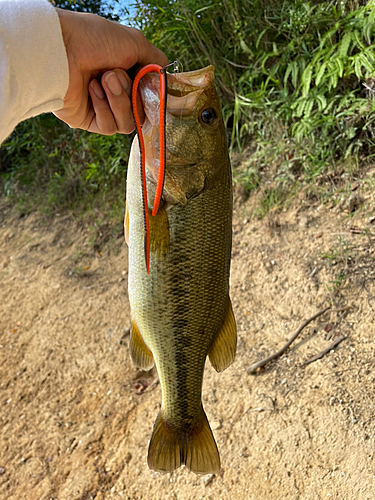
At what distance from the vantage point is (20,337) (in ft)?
15.3

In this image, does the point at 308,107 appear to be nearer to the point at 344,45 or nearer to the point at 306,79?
the point at 306,79

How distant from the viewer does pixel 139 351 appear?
77.3 inches

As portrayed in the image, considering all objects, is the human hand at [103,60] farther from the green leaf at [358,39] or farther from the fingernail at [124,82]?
the green leaf at [358,39]

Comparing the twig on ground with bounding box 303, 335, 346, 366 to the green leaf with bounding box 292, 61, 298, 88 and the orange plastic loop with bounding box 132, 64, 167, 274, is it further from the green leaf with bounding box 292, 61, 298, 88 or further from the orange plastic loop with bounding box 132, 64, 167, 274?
the green leaf with bounding box 292, 61, 298, 88

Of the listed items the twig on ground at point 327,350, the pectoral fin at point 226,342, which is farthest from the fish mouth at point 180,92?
the twig on ground at point 327,350

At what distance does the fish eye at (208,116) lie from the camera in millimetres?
1668

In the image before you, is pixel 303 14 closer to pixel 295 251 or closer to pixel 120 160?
pixel 295 251

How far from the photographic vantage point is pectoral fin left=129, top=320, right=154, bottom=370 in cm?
193

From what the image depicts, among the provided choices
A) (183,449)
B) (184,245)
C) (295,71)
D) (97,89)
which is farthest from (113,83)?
(295,71)

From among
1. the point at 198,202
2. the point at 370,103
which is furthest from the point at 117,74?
the point at 370,103

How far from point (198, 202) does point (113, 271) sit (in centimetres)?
363

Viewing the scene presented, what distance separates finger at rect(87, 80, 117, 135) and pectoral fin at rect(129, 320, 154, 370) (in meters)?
0.86

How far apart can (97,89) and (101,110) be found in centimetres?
8

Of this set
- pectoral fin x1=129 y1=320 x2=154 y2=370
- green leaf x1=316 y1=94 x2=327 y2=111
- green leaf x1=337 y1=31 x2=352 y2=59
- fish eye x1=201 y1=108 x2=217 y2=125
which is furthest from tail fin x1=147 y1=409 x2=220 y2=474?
green leaf x1=337 y1=31 x2=352 y2=59
